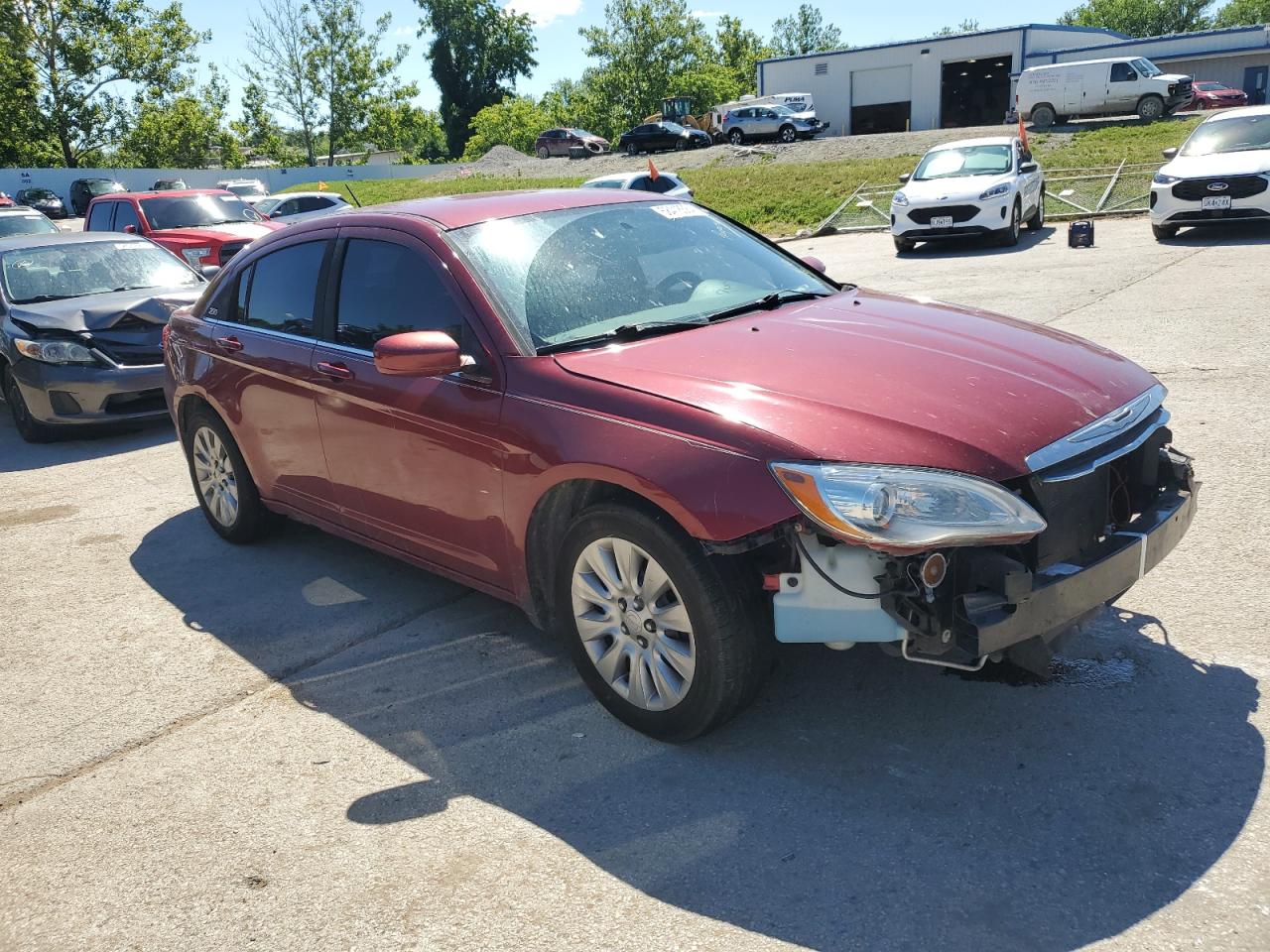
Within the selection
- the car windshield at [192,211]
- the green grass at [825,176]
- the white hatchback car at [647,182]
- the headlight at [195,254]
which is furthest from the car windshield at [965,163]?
the headlight at [195,254]

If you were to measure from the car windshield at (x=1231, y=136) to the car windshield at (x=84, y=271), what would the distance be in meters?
13.1

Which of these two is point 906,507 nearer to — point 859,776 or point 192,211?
point 859,776

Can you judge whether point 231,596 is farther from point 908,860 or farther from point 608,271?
point 908,860

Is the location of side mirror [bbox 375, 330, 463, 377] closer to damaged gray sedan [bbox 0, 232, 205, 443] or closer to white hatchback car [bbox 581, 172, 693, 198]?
damaged gray sedan [bbox 0, 232, 205, 443]

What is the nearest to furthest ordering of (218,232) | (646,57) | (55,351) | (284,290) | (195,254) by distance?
(284,290) < (55,351) < (195,254) < (218,232) < (646,57)

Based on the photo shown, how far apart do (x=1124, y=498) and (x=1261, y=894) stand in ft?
4.23

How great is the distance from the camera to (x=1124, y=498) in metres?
3.42

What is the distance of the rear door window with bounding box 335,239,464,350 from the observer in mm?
4031

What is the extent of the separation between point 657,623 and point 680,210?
7.25 ft

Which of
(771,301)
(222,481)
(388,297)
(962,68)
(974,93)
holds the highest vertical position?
(962,68)

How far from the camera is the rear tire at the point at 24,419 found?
28.5 feet

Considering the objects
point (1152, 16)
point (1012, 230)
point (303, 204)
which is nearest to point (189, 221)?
point (303, 204)

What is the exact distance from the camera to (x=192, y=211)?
16.2 m

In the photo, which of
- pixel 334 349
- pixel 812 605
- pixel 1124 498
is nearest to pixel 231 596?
pixel 334 349
